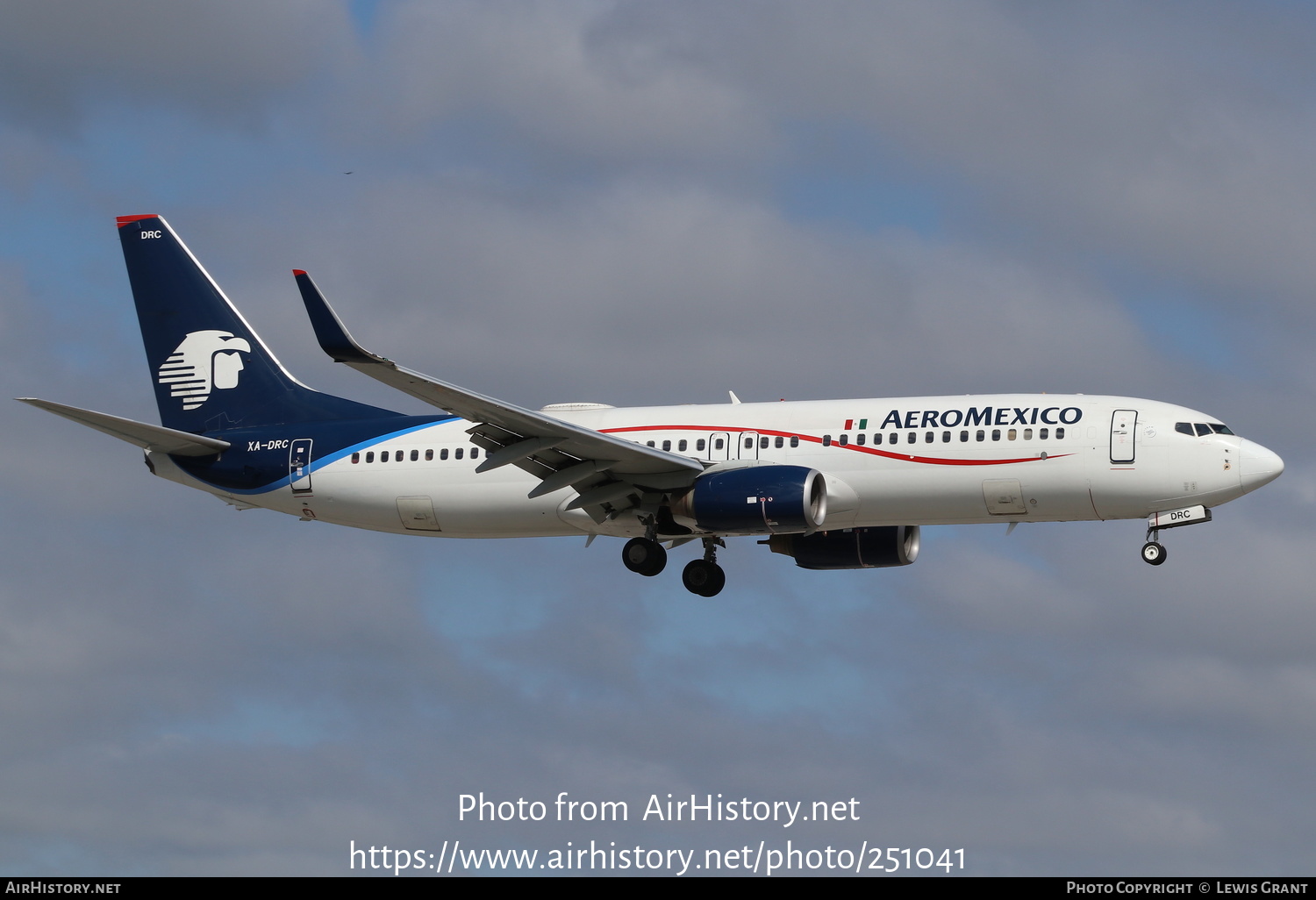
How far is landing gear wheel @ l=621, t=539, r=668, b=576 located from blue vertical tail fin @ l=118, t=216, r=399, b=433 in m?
10.3

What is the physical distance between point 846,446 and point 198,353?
22192 mm

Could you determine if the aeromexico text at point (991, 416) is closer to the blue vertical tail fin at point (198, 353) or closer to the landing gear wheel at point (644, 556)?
the landing gear wheel at point (644, 556)

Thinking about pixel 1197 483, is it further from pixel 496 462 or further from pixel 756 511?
pixel 496 462

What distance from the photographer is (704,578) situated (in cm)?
5209

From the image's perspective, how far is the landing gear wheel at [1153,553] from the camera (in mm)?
46844

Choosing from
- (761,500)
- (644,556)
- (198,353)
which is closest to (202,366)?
(198,353)

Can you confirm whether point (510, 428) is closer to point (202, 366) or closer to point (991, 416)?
point (991, 416)

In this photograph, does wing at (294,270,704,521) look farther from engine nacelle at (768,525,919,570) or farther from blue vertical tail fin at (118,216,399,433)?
blue vertical tail fin at (118,216,399,433)

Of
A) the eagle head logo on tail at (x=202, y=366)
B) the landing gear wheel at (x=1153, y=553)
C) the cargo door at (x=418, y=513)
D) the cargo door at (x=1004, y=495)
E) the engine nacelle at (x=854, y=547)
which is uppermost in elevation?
the eagle head logo on tail at (x=202, y=366)

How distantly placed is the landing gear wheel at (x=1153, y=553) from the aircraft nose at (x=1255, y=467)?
270cm

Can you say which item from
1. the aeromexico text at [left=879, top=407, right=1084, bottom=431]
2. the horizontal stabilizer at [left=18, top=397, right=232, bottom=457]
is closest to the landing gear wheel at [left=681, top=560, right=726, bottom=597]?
the aeromexico text at [left=879, top=407, right=1084, bottom=431]

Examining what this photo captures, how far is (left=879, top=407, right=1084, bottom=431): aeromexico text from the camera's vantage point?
156 feet

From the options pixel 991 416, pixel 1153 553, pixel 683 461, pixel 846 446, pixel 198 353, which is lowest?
pixel 1153 553

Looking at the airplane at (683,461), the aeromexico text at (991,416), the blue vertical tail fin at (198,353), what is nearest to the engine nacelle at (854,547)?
the airplane at (683,461)
